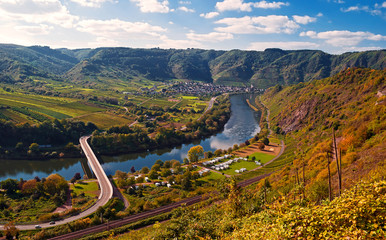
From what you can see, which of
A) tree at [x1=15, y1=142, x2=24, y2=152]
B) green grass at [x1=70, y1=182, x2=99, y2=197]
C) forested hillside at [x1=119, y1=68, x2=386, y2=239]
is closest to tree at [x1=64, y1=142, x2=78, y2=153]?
tree at [x1=15, y1=142, x2=24, y2=152]

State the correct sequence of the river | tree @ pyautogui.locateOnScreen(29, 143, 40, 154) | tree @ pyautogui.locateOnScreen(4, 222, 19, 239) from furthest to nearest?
tree @ pyautogui.locateOnScreen(29, 143, 40, 154) → the river → tree @ pyautogui.locateOnScreen(4, 222, 19, 239)

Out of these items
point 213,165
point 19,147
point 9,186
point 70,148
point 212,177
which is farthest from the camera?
point 70,148

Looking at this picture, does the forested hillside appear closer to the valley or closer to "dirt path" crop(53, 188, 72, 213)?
the valley

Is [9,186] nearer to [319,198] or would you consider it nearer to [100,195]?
[100,195]

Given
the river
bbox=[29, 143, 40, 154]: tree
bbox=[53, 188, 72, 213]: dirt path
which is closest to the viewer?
bbox=[53, 188, 72, 213]: dirt path

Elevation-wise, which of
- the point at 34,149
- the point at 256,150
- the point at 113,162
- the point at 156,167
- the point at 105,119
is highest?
the point at 105,119

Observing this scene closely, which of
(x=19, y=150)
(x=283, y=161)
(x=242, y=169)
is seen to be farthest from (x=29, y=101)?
(x=283, y=161)

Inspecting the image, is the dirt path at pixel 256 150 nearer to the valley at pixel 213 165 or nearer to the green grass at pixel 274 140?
the valley at pixel 213 165

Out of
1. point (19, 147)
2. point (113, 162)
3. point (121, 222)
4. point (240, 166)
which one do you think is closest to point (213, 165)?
point (240, 166)
